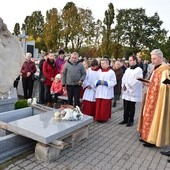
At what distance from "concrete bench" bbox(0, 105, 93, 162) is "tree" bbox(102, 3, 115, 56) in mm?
37488

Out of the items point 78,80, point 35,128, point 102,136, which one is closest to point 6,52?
point 35,128

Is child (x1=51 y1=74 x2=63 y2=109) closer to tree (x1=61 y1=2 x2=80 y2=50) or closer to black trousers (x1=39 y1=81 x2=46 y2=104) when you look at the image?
black trousers (x1=39 y1=81 x2=46 y2=104)

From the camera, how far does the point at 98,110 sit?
7566 mm

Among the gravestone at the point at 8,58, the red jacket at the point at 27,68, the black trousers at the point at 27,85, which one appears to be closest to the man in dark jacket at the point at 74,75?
the red jacket at the point at 27,68

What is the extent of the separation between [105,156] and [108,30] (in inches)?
1629

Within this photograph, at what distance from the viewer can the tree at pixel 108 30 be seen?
42.7 meters

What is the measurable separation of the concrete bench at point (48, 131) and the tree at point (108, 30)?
3749 centimetres

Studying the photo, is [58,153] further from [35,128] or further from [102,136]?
[102,136]

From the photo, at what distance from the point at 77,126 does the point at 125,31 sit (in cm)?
5300

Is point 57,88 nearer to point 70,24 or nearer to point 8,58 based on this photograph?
point 8,58

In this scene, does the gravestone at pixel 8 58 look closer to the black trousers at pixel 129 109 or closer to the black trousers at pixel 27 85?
the black trousers at pixel 129 109

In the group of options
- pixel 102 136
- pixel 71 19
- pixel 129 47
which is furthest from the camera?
pixel 129 47

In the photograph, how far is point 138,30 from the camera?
5750 cm

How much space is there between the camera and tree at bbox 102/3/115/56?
140 ft
